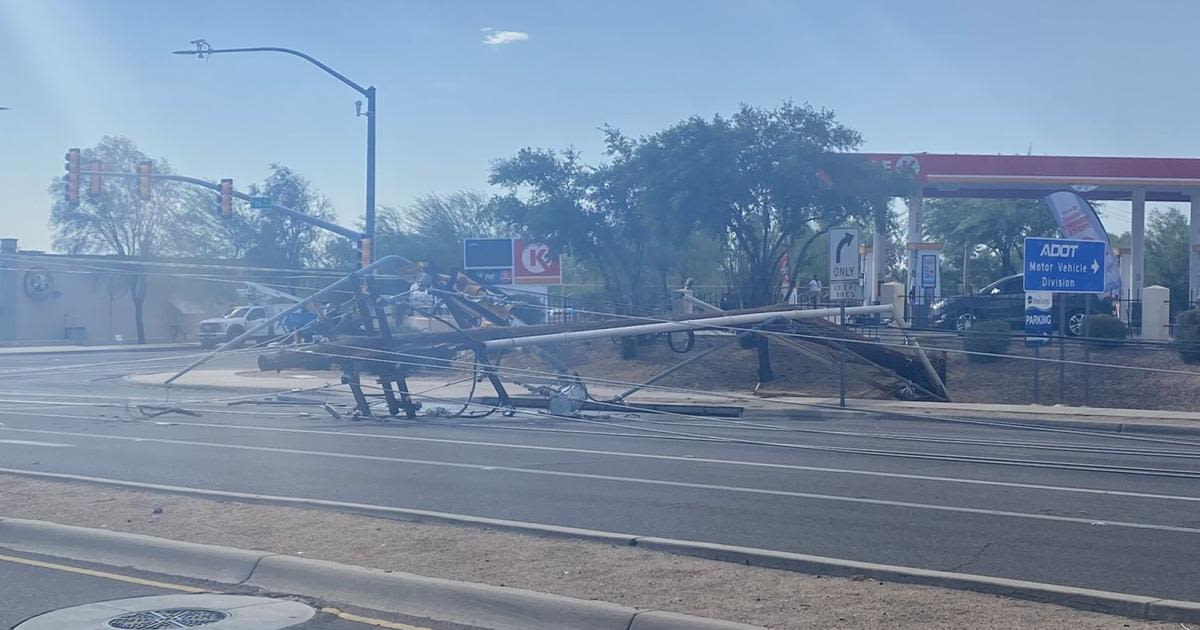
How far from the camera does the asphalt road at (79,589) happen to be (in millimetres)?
7988

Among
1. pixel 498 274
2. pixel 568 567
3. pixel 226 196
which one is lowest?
pixel 568 567

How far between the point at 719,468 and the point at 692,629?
7810 millimetres

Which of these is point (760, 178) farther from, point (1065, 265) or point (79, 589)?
point (79, 589)

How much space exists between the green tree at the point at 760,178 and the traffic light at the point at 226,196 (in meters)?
13.0

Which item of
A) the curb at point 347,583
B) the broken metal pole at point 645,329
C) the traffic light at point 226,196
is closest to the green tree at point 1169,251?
the broken metal pole at point 645,329

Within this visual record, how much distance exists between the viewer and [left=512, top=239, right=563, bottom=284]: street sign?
46531 millimetres

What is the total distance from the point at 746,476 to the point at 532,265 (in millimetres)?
32965

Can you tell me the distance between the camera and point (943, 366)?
28078mm

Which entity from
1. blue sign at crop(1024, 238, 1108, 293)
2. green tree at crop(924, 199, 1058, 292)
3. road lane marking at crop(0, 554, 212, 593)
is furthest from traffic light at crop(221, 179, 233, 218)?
green tree at crop(924, 199, 1058, 292)

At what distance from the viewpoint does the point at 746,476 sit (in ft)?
47.2

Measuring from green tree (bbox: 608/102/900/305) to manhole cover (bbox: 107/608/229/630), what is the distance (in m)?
29.7

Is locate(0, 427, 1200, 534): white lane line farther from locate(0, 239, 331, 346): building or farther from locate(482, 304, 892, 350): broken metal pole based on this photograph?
locate(0, 239, 331, 346): building

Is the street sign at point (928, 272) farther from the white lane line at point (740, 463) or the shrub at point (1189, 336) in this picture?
the white lane line at point (740, 463)

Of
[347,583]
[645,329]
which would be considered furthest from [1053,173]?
[347,583]
